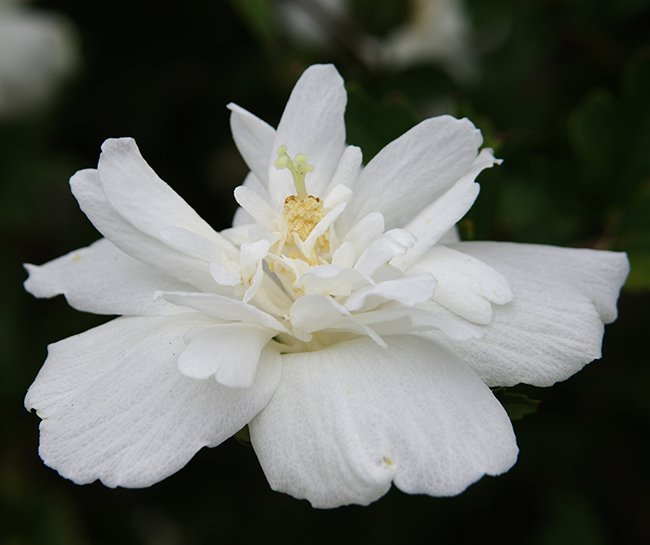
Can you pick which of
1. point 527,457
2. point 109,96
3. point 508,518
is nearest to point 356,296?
point 527,457

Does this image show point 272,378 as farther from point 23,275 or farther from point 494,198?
point 23,275

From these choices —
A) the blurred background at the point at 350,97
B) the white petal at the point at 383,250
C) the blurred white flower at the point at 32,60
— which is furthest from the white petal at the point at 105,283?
the blurred white flower at the point at 32,60

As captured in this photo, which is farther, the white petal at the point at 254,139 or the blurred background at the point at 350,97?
the blurred background at the point at 350,97

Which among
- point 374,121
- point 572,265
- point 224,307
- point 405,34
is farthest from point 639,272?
point 405,34

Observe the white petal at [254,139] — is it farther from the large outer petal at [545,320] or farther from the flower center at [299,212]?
the large outer petal at [545,320]

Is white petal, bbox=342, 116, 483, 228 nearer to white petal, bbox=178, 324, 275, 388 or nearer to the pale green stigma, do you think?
the pale green stigma

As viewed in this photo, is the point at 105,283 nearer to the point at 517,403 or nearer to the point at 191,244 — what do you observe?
the point at 191,244
